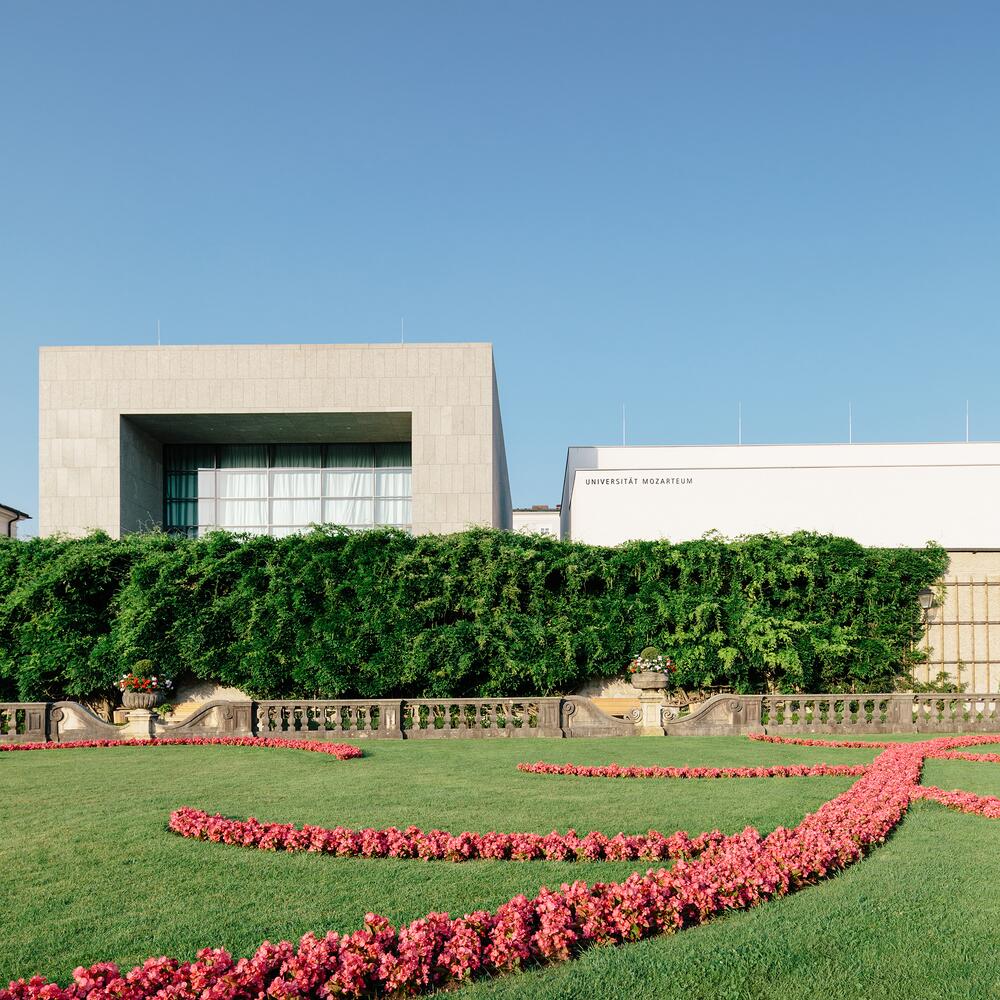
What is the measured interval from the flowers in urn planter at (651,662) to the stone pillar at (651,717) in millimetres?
2040

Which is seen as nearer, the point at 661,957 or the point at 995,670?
the point at 661,957

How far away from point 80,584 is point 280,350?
38.2 ft

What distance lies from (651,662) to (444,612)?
509 centimetres

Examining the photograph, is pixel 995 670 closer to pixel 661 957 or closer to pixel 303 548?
pixel 303 548

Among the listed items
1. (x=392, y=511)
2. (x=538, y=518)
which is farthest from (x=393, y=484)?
(x=538, y=518)

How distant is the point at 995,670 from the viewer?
23438 millimetres

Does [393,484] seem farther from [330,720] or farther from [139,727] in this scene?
[139,727]

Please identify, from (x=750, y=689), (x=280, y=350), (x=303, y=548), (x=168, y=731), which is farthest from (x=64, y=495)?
(x=750, y=689)

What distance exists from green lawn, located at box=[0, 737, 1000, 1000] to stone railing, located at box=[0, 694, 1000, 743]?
627 centimetres

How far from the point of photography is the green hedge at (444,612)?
22.2 metres

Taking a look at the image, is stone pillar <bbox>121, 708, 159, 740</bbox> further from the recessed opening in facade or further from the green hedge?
the recessed opening in facade

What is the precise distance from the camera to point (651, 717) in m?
18.7

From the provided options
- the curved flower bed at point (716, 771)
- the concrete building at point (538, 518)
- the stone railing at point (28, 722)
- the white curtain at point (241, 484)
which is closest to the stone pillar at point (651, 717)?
the curved flower bed at point (716, 771)

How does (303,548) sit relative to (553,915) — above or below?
above
